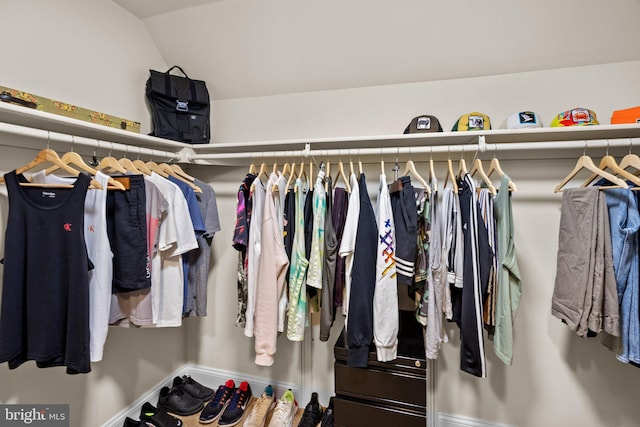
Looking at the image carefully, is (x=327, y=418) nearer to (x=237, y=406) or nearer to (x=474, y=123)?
(x=237, y=406)

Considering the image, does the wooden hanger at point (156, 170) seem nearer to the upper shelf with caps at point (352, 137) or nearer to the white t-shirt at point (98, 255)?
the upper shelf with caps at point (352, 137)

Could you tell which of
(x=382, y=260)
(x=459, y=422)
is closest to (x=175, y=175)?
(x=382, y=260)

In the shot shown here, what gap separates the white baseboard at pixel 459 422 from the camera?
1746 mm

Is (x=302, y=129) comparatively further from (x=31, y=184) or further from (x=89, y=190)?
(x=31, y=184)

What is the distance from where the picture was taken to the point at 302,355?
6.61ft

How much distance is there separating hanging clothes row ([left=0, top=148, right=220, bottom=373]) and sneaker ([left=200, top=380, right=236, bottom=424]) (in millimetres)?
880

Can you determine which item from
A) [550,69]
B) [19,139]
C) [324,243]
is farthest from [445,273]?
[19,139]

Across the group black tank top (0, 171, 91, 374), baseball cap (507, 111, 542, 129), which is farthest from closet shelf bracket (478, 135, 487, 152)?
black tank top (0, 171, 91, 374)

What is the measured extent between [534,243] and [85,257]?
2189mm

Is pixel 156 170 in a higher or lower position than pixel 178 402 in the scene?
higher

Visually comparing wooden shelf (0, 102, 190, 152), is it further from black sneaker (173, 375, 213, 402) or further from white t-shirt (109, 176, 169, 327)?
black sneaker (173, 375, 213, 402)

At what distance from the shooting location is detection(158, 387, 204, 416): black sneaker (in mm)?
1936

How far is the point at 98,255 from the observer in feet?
3.91

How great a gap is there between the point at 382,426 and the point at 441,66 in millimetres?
1914
